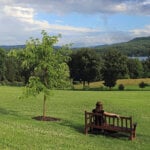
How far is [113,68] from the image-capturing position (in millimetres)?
98812

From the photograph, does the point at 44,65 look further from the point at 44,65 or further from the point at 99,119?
the point at 99,119

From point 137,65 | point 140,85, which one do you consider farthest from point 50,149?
point 137,65

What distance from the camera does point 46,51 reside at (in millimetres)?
23156

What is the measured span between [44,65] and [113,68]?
76.8 m

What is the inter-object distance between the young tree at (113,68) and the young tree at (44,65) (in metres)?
74.2

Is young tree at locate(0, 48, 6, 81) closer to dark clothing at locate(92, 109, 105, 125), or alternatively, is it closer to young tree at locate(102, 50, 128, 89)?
young tree at locate(102, 50, 128, 89)

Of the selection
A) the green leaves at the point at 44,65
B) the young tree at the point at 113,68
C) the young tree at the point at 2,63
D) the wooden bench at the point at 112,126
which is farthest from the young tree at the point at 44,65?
the young tree at the point at 2,63

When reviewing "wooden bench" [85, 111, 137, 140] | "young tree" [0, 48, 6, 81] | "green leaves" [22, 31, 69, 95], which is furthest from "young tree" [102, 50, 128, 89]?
"wooden bench" [85, 111, 137, 140]

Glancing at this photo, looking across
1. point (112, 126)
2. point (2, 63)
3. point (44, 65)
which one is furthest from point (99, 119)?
point (2, 63)

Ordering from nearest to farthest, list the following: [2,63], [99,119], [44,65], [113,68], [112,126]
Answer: [112,126] → [99,119] → [44,65] → [113,68] → [2,63]

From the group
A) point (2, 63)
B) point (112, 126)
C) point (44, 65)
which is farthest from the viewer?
point (2, 63)

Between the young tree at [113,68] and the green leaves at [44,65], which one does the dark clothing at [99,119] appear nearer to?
the green leaves at [44,65]

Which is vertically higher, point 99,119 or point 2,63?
point 2,63

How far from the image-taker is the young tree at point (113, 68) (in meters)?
97.6
